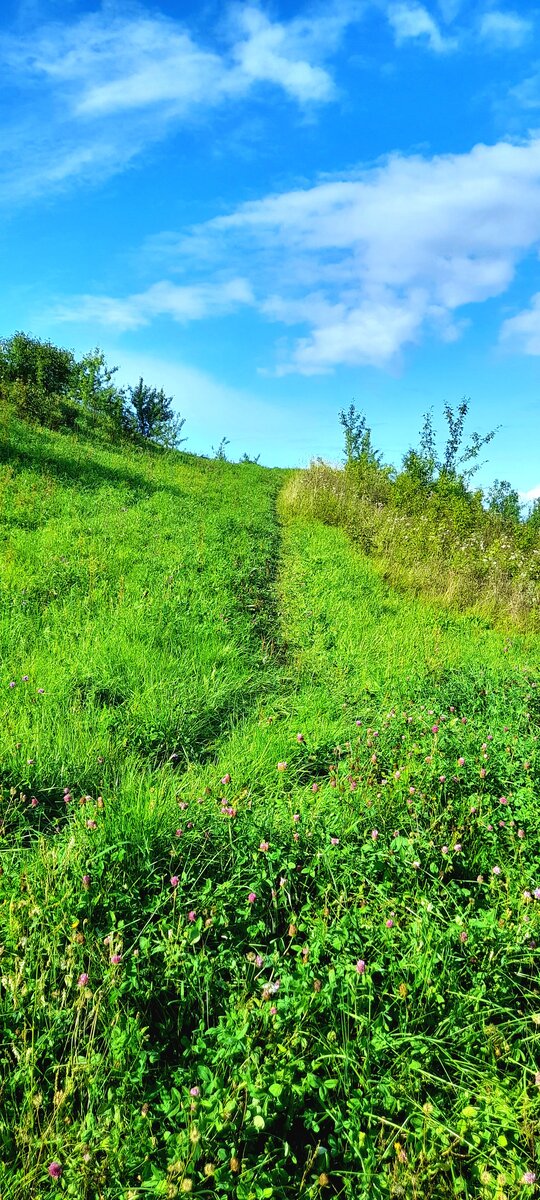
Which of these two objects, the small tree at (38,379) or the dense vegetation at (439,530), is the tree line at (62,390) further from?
the dense vegetation at (439,530)

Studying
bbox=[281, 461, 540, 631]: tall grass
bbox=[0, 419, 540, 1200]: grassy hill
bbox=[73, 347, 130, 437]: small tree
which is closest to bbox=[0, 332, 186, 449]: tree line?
bbox=[73, 347, 130, 437]: small tree

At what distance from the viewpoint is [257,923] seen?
2672 millimetres

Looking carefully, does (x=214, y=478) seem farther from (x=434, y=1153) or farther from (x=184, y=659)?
(x=434, y=1153)

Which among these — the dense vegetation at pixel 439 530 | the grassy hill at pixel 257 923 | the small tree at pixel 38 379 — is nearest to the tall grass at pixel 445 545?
the dense vegetation at pixel 439 530

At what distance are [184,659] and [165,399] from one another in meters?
30.8

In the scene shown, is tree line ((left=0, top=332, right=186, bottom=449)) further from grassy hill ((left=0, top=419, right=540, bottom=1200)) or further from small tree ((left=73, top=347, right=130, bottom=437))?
grassy hill ((left=0, top=419, right=540, bottom=1200))

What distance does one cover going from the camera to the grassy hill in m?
Result: 1.92

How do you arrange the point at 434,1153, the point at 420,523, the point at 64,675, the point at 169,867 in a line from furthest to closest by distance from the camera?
1. the point at 420,523
2. the point at 64,675
3. the point at 169,867
4. the point at 434,1153

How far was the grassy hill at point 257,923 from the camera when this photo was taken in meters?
1.92

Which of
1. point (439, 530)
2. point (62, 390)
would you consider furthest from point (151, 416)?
point (439, 530)

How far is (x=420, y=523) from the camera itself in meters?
13.6

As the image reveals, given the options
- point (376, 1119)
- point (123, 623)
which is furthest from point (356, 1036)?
point (123, 623)

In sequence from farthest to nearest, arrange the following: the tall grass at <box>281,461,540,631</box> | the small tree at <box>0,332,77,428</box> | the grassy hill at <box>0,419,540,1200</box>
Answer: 1. the small tree at <box>0,332,77,428</box>
2. the tall grass at <box>281,461,540,631</box>
3. the grassy hill at <box>0,419,540,1200</box>

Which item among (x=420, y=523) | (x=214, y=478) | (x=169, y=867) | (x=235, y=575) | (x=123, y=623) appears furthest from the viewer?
(x=214, y=478)
